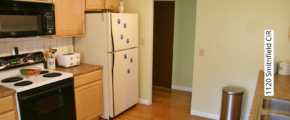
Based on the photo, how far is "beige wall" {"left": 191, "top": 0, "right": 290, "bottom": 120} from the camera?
2.72 metres

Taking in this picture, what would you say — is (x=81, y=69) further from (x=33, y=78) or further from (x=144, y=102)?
A: (x=144, y=102)

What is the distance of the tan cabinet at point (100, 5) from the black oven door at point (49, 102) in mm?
1124

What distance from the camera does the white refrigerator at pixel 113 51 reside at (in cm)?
304

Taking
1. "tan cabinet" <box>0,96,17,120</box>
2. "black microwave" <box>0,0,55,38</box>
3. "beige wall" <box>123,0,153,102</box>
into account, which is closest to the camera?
"tan cabinet" <box>0,96,17,120</box>

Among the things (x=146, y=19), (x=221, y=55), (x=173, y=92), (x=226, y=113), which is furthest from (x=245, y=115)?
(x=146, y=19)

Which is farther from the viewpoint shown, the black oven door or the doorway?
the doorway

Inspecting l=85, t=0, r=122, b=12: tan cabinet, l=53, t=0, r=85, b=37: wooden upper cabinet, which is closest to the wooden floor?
l=53, t=0, r=85, b=37: wooden upper cabinet

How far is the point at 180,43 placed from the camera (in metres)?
4.54

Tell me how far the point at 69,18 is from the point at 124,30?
795 mm

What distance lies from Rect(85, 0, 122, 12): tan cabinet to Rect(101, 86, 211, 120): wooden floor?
1.69 m

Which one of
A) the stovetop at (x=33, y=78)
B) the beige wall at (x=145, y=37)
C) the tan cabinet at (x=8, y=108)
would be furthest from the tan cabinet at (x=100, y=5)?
the tan cabinet at (x=8, y=108)

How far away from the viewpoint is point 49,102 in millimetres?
2408

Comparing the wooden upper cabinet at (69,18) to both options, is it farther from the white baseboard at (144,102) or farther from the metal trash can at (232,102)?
the metal trash can at (232,102)

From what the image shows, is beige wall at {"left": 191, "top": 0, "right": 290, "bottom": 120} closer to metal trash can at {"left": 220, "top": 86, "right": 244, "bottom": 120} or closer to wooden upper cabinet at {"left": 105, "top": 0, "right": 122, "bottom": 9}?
metal trash can at {"left": 220, "top": 86, "right": 244, "bottom": 120}
